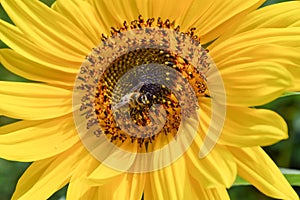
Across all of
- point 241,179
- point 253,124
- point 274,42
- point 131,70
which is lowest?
point 241,179

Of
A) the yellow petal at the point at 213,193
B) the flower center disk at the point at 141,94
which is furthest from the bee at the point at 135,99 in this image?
the yellow petal at the point at 213,193

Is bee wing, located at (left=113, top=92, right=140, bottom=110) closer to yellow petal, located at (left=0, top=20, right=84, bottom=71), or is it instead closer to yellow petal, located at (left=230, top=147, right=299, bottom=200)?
yellow petal, located at (left=0, top=20, right=84, bottom=71)

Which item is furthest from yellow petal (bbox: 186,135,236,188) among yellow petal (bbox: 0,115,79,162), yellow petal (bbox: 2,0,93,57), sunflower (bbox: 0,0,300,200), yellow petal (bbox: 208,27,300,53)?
yellow petal (bbox: 2,0,93,57)

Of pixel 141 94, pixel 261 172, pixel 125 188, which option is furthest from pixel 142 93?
pixel 261 172

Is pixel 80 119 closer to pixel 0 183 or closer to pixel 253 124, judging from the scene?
pixel 253 124

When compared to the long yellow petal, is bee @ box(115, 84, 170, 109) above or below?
above

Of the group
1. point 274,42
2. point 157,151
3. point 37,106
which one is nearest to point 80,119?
point 37,106
